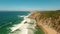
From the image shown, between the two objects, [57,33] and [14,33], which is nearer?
[57,33]

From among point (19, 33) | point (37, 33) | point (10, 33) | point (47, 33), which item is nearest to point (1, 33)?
point (10, 33)

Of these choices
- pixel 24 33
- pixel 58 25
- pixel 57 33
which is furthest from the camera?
pixel 58 25

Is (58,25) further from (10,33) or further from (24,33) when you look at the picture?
(10,33)

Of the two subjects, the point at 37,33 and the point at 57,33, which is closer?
the point at 57,33

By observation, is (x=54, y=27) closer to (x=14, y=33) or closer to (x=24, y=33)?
(x=24, y=33)

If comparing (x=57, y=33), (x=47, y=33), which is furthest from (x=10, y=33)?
(x=57, y=33)

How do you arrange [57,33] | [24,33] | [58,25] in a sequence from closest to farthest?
[57,33], [24,33], [58,25]

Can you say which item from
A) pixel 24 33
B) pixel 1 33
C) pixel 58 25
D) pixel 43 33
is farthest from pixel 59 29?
pixel 1 33

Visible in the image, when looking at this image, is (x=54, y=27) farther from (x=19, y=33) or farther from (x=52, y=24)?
(x=19, y=33)
